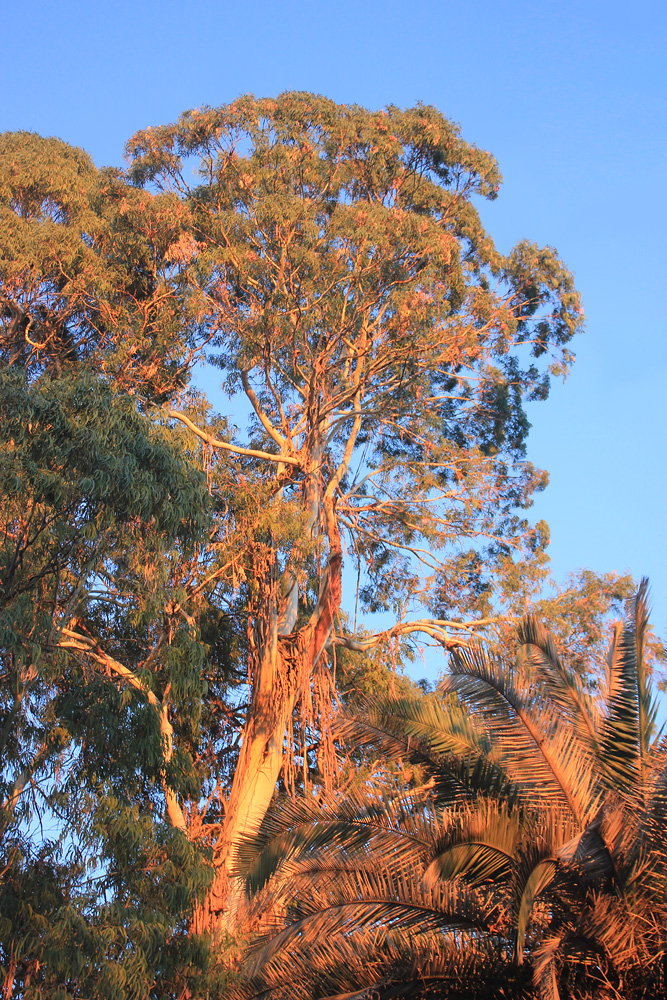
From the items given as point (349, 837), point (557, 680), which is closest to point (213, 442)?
point (557, 680)

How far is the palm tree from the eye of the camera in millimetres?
5477

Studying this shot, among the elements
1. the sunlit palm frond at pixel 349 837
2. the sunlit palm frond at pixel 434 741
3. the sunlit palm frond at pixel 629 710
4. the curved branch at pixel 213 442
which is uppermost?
the curved branch at pixel 213 442

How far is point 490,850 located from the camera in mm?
5656

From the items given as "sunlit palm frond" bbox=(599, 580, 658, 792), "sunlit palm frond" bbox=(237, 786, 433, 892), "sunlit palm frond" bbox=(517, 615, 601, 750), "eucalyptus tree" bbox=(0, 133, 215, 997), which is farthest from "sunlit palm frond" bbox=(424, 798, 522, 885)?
"eucalyptus tree" bbox=(0, 133, 215, 997)

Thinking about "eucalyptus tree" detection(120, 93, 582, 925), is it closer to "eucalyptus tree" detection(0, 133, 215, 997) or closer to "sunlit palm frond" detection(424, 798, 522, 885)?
"eucalyptus tree" detection(0, 133, 215, 997)

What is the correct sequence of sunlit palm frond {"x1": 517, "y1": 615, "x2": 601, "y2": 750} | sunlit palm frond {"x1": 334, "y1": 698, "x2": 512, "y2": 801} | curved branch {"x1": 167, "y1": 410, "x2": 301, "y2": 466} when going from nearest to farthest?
sunlit palm frond {"x1": 334, "y1": 698, "x2": 512, "y2": 801}
sunlit palm frond {"x1": 517, "y1": 615, "x2": 601, "y2": 750}
curved branch {"x1": 167, "y1": 410, "x2": 301, "y2": 466}

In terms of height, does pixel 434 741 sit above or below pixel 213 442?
below

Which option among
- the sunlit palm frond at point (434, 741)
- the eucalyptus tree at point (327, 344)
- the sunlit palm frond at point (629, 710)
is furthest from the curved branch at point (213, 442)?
the sunlit palm frond at point (629, 710)

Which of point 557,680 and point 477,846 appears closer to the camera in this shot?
point 477,846

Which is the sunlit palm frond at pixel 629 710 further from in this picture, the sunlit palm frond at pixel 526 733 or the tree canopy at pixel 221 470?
the tree canopy at pixel 221 470

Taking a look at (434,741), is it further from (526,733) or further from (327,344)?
(327,344)

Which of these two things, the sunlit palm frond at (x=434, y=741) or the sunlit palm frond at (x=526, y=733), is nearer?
the sunlit palm frond at (x=526, y=733)

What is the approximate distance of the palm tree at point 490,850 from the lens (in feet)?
18.0

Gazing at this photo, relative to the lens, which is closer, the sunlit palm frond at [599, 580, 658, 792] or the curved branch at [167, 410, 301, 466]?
the sunlit palm frond at [599, 580, 658, 792]
